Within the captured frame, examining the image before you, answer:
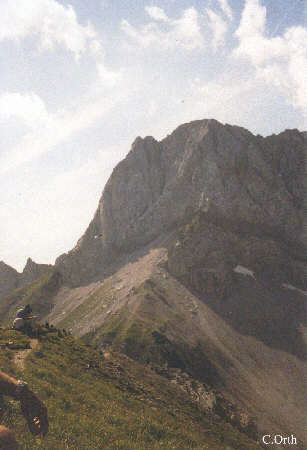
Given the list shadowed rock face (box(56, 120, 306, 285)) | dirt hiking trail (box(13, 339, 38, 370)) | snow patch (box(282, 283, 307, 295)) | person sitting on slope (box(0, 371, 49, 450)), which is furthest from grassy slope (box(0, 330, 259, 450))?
shadowed rock face (box(56, 120, 306, 285))

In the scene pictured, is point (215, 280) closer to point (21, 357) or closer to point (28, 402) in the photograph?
point (21, 357)

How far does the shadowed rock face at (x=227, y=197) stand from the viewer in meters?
161

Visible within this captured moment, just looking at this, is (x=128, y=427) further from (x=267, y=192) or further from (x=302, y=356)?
(x=267, y=192)

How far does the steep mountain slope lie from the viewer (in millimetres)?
98875

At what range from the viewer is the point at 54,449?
43.4 ft

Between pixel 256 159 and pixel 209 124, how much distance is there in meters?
41.0

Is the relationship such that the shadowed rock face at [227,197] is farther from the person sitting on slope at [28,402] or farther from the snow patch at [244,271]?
the person sitting on slope at [28,402]

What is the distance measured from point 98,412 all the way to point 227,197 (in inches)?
6190

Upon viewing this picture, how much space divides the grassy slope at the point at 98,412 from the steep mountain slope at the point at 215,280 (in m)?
45.8

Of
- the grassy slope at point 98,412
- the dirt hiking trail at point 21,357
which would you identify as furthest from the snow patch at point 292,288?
the dirt hiking trail at point 21,357

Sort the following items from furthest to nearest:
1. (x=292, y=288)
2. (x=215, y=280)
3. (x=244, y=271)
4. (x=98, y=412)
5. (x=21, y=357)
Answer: (x=244, y=271) → (x=215, y=280) → (x=292, y=288) → (x=21, y=357) → (x=98, y=412)

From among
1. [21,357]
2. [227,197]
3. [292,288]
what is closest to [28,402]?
[21,357]

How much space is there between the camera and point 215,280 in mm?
141750

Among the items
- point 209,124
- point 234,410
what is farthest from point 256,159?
point 234,410
